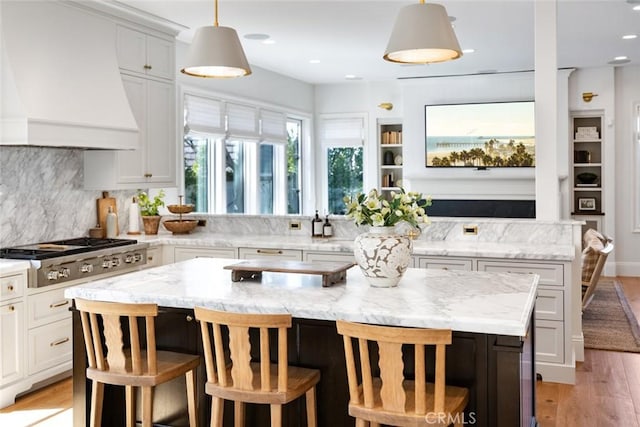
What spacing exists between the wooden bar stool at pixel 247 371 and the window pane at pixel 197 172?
4.34 m

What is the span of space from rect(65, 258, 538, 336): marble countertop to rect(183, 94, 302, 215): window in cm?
366

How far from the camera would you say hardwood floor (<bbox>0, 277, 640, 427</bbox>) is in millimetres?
3562

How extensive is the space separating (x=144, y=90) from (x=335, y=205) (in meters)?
4.82

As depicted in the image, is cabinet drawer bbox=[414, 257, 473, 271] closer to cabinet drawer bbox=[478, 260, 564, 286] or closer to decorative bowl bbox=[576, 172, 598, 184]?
cabinet drawer bbox=[478, 260, 564, 286]

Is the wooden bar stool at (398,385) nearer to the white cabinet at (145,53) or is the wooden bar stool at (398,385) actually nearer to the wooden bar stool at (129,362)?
the wooden bar stool at (129,362)

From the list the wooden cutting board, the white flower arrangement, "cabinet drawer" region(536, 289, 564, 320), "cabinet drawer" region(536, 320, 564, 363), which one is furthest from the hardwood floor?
the white flower arrangement

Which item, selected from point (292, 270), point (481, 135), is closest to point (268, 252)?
point (292, 270)

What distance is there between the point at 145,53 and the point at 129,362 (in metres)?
3.33

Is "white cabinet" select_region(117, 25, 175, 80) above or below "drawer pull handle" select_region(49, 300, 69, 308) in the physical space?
above

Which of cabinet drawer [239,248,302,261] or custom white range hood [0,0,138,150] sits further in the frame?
cabinet drawer [239,248,302,261]

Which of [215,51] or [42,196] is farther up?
[215,51]

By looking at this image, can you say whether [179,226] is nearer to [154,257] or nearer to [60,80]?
[154,257]

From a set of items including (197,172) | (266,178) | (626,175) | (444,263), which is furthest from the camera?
(626,175)

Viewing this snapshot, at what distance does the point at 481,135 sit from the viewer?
28.1 feet
